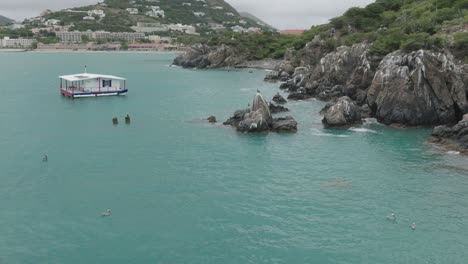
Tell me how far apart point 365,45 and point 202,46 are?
110470 millimetres

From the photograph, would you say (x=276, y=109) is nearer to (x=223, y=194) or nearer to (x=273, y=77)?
(x=223, y=194)

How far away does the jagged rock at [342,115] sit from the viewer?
222ft

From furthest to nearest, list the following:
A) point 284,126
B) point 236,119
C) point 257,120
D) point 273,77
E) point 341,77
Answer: point 273,77 < point 341,77 < point 236,119 < point 284,126 < point 257,120

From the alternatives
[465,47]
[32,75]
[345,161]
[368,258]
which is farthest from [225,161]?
[32,75]

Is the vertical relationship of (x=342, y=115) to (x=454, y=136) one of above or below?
above

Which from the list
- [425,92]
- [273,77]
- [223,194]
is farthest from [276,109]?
[273,77]

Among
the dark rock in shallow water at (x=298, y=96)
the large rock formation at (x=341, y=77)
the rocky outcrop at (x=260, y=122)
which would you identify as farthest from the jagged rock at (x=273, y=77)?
the rocky outcrop at (x=260, y=122)

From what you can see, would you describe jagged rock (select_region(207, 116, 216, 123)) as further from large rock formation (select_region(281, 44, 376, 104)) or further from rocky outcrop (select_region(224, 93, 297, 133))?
large rock formation (select_region(281, 44, 376, 104))

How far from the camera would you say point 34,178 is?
46625mm

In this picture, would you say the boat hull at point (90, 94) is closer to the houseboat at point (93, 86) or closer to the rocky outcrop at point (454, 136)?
the houseboat at point (93, 86)

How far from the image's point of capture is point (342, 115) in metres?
67.7

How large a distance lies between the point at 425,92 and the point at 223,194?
37836mm

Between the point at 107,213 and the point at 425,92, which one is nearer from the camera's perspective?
the point at 107,213

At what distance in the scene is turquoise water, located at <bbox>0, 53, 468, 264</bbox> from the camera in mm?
32344
